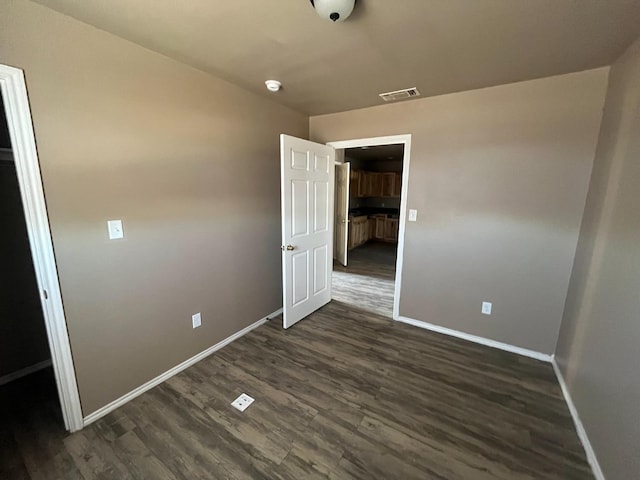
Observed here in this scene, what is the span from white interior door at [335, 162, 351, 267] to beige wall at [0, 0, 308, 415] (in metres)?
2.57

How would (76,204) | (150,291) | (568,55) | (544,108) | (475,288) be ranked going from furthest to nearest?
(475,288), (544,108), (150,291), (568,55), (76,204)

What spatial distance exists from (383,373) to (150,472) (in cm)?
166

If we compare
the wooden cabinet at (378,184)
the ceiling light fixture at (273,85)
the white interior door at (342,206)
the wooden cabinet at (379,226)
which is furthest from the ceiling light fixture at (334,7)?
the wooden cabinet at (379,226)

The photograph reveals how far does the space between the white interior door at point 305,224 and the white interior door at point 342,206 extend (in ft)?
5.84

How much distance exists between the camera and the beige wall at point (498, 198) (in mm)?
2062

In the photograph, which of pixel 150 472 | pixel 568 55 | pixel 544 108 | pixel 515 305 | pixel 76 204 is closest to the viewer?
pixel 150 472

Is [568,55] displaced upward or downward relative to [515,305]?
upward

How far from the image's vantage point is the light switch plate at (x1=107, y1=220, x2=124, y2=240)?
5.40 feet

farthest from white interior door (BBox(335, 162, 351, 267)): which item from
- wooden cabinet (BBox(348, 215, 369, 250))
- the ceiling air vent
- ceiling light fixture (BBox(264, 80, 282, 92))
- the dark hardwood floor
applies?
the dark hardwood floor

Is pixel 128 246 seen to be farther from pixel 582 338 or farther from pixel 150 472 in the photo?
pixel 582 338

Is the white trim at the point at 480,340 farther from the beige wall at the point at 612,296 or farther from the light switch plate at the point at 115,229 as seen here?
the light switch plate at the point at 115,229

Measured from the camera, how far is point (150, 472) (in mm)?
1367

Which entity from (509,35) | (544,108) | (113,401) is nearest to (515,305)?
(544,108)

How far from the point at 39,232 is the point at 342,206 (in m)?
4.25
